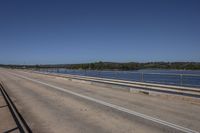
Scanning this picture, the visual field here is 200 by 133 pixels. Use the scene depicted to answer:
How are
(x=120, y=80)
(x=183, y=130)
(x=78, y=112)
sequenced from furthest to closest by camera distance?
(x=120, y=80), (x=78, y=112), (x=183, y=130)

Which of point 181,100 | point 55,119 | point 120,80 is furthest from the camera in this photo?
point 120,80

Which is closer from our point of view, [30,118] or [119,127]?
[119,127]

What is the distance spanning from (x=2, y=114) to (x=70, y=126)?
4176 millimetres

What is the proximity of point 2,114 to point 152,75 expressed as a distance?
39.9 ft

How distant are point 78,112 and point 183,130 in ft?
15.6

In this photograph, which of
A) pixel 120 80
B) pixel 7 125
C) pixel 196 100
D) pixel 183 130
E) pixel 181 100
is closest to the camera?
pixel 183 130

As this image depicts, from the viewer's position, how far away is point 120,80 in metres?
27.0

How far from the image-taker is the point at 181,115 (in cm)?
1016

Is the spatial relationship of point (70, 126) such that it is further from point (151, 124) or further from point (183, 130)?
point (183, 130)

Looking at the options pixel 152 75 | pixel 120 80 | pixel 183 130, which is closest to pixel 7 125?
pixel 183 130

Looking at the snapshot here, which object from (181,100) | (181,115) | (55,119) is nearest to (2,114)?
(55,119)

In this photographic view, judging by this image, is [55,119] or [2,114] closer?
[55,119]

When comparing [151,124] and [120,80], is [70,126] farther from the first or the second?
[120,80]

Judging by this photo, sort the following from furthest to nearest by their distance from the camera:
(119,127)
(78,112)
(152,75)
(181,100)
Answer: (152,75) → (181,100) → (78,112) → (119,127)
